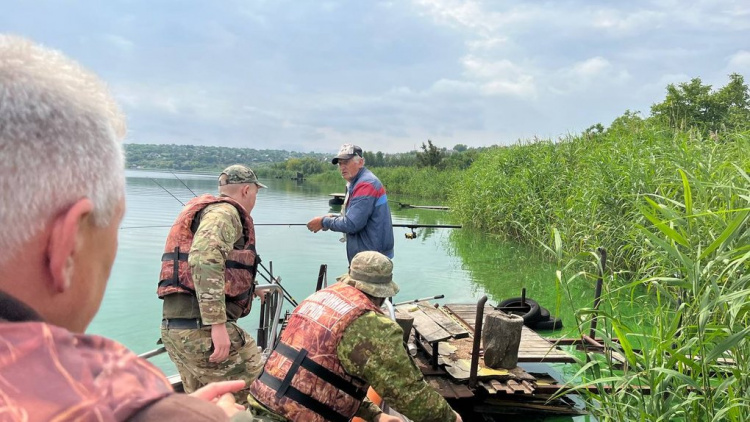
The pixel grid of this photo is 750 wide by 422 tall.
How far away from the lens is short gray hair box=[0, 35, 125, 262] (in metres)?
0.68

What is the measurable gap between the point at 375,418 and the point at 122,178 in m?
2.23

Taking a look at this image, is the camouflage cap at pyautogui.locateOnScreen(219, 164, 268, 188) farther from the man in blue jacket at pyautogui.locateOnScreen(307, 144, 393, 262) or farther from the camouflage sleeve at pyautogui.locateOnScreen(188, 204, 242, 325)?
the man in blue jacket at pyautogui.locateOnScreen(307, 144, 393, 262)

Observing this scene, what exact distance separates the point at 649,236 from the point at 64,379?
105 inches

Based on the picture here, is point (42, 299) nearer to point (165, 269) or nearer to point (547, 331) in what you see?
point (165, 269)

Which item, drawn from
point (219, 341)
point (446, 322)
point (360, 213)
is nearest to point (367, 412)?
point (219, 341)

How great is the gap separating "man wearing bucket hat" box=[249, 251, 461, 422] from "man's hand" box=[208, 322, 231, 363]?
0.60m

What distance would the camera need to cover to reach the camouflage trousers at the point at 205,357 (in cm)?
307

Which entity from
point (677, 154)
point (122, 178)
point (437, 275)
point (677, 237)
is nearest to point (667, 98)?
point (437, 275)

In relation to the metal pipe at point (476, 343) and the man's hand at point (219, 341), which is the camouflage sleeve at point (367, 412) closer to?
the man's hand at point (219, 341)

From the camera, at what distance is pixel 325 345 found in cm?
240

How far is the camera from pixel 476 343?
4.41 meters

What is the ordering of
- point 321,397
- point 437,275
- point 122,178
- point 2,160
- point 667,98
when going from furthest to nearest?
point 667,98 → point 437,275 → point 321,397 → point 122,178 → point 2,160

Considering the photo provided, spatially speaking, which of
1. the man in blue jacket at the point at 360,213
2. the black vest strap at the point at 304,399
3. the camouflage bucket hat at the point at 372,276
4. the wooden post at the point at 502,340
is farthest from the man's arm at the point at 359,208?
the black vest strap at the point at 304,399

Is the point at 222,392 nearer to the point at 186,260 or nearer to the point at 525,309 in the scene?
the point at 186,260
